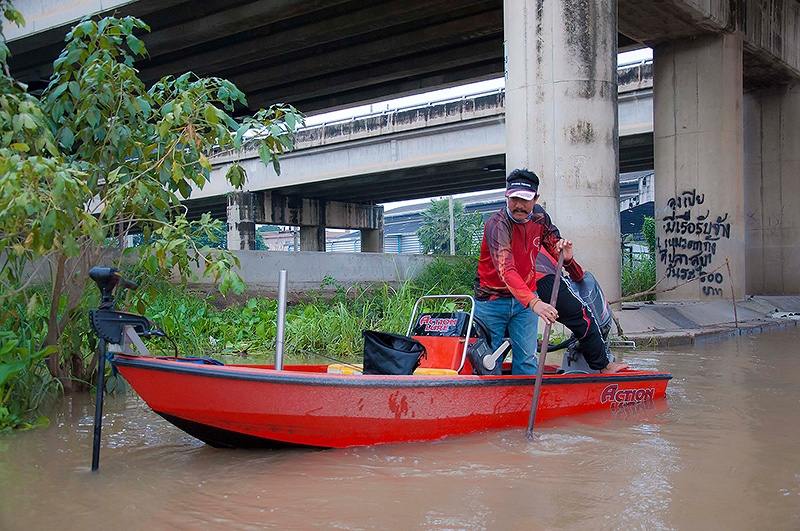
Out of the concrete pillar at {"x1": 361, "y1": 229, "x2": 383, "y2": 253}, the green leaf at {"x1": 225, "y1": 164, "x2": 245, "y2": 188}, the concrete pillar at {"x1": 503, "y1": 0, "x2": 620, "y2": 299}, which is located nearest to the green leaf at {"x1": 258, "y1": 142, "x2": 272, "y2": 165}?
the green leaf at {"x1": 225, "y1": 164, "x2": 245, "y2": 188}

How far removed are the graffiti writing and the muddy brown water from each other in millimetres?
10376

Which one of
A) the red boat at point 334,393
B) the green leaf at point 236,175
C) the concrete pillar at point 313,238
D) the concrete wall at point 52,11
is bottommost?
the red boat at point 334,393

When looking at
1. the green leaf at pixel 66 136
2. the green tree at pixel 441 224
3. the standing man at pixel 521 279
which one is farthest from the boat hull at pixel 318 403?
the green tree at pixel 441 224

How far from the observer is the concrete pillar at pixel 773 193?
2019cm

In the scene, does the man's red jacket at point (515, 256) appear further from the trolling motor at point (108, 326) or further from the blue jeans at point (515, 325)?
the trolling motor at point (108, 326)

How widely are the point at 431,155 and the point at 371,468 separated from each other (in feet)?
83.6

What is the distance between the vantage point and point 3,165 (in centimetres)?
454

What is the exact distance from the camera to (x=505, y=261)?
5621mm

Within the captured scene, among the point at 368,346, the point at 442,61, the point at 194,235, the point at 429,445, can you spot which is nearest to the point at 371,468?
the point at 429,445

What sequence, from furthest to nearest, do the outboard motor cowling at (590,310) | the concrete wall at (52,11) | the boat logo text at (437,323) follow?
the concrete wall at (52,11) < the outboard motor cowling at (590,310) < the boat logo text at (437,323)

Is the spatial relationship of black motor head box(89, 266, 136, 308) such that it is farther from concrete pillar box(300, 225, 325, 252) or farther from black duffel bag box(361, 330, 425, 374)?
concrete pillar box(300, 225, 325, 252)

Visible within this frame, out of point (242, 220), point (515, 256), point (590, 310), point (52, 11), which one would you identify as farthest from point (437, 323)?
point (242, 220)

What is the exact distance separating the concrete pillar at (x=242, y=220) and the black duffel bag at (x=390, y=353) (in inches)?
1233

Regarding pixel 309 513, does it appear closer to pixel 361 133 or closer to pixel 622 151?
pixel 622 151
